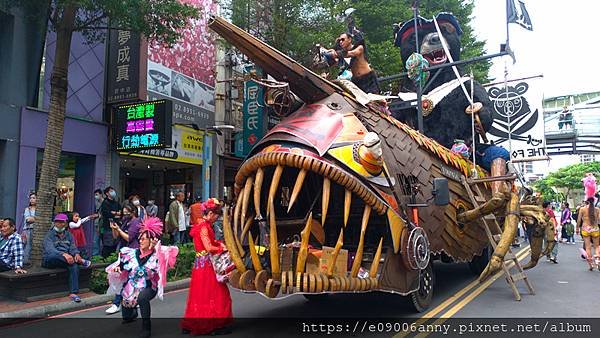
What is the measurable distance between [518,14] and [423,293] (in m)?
7.91

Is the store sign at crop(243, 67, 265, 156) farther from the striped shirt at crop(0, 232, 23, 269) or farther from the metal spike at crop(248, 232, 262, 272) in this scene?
the metal spike at crop(248, 232, 262, 272)

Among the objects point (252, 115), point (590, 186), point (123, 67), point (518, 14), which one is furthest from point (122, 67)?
point (590, 186)

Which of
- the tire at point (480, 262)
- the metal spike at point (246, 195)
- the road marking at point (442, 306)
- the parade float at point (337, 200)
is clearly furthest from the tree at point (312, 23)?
the metal spike at point (246, 195)

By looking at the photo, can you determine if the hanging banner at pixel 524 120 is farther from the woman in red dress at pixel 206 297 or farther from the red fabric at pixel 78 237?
the red fabric at pixel 78 237

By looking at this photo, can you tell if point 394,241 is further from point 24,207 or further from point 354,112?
point 24,207

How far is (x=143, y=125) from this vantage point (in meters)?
13.2

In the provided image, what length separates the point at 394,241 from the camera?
5668 millimetres

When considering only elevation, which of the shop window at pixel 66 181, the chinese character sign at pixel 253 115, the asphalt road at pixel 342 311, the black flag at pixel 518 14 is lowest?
the asphalt road at pixel 342 311

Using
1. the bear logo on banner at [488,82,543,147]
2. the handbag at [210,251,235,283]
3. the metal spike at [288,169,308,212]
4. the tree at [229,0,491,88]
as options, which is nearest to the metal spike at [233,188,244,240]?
the handbag at [210,251,235,283]

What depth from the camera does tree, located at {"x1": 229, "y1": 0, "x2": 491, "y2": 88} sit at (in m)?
15.4

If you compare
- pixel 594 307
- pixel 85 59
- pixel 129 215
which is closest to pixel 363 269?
pixel 594 307

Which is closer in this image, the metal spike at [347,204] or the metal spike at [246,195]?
the metal spike at [347,204]

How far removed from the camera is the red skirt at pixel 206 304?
5609mm

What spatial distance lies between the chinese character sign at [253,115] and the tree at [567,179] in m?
43.9
